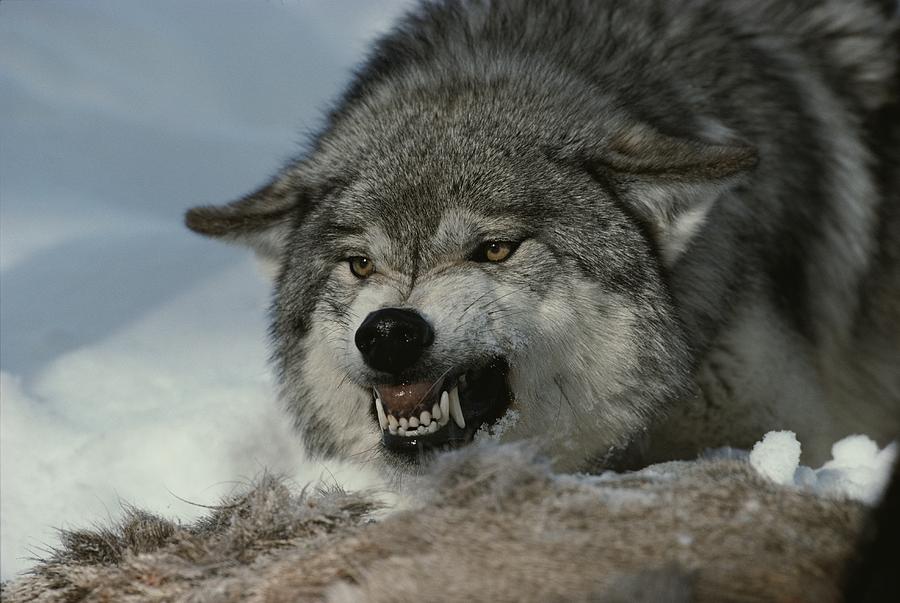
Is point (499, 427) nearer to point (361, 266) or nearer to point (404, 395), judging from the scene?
point (404, 395)

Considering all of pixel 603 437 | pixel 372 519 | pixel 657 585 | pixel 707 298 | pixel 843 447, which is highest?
pixel 657 585

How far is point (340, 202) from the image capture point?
10.3 feet

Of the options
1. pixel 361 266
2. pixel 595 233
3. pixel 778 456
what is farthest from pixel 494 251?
pixel 778 456

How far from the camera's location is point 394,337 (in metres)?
2.55

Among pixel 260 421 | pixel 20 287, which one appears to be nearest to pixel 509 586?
pixel 260 421

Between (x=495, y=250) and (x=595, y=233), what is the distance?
34 centimetres

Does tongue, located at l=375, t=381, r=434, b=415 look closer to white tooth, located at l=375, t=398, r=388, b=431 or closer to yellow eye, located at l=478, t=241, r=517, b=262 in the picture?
white tooth, located at l=375, t=398, r=388, b=431

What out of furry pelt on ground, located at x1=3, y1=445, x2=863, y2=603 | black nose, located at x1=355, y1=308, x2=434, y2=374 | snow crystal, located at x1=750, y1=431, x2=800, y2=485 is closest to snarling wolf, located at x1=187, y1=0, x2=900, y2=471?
black nose, located at x1=355, y1=308, x2=434, y2=374

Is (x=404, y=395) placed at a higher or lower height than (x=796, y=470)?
higher

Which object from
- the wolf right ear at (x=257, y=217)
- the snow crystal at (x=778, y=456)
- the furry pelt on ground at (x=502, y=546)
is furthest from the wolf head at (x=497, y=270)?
the furry pelt on ground at (x=502, y=546)

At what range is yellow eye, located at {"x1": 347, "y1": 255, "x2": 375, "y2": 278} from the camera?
3.02m

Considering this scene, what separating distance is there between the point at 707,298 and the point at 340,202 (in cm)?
134

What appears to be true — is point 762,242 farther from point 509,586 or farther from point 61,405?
point 61,405

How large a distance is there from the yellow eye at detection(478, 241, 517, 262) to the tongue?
0.46 m
